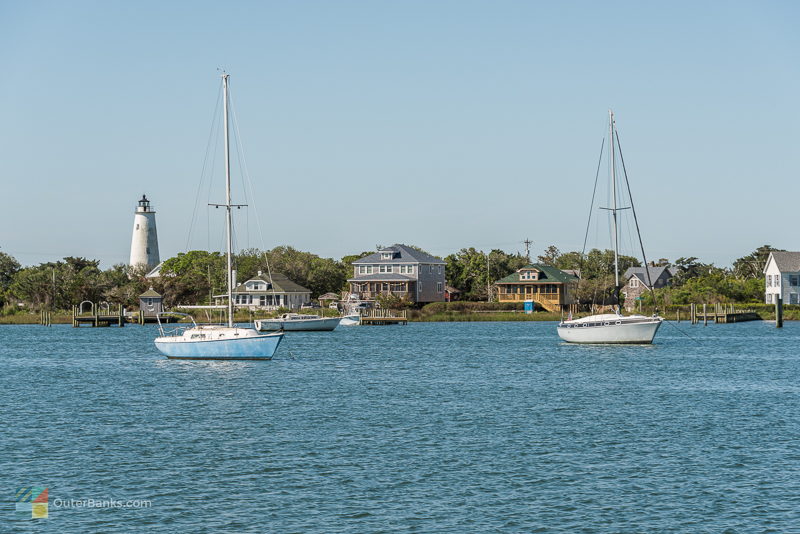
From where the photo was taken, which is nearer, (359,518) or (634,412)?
(359,518)

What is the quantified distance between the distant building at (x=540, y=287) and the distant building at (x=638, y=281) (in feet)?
50.8

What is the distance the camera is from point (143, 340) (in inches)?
3575

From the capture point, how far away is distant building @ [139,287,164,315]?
13688cm

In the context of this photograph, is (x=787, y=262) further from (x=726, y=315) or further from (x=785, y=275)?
(x=726, y=315)

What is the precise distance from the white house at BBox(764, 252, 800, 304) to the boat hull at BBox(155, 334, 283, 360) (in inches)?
3517

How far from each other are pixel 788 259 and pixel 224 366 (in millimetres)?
93327

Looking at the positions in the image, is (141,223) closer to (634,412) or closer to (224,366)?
(224,366)

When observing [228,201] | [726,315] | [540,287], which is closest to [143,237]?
[540,287]

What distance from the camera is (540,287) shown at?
144 metres

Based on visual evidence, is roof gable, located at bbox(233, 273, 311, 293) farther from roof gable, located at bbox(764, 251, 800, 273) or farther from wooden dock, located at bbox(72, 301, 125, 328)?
roof gable, located at bbox(764, 251, 800, 273)

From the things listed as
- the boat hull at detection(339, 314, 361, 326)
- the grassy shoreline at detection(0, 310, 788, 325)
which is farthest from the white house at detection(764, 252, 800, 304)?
the boat hull at detection(339, 314, 361, 326)

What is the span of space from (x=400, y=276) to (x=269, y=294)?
19.5 meters

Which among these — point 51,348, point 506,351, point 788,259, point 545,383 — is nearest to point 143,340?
point 51,348

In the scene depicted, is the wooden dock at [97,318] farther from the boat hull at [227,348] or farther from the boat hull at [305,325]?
the boat hull at [227,348]
